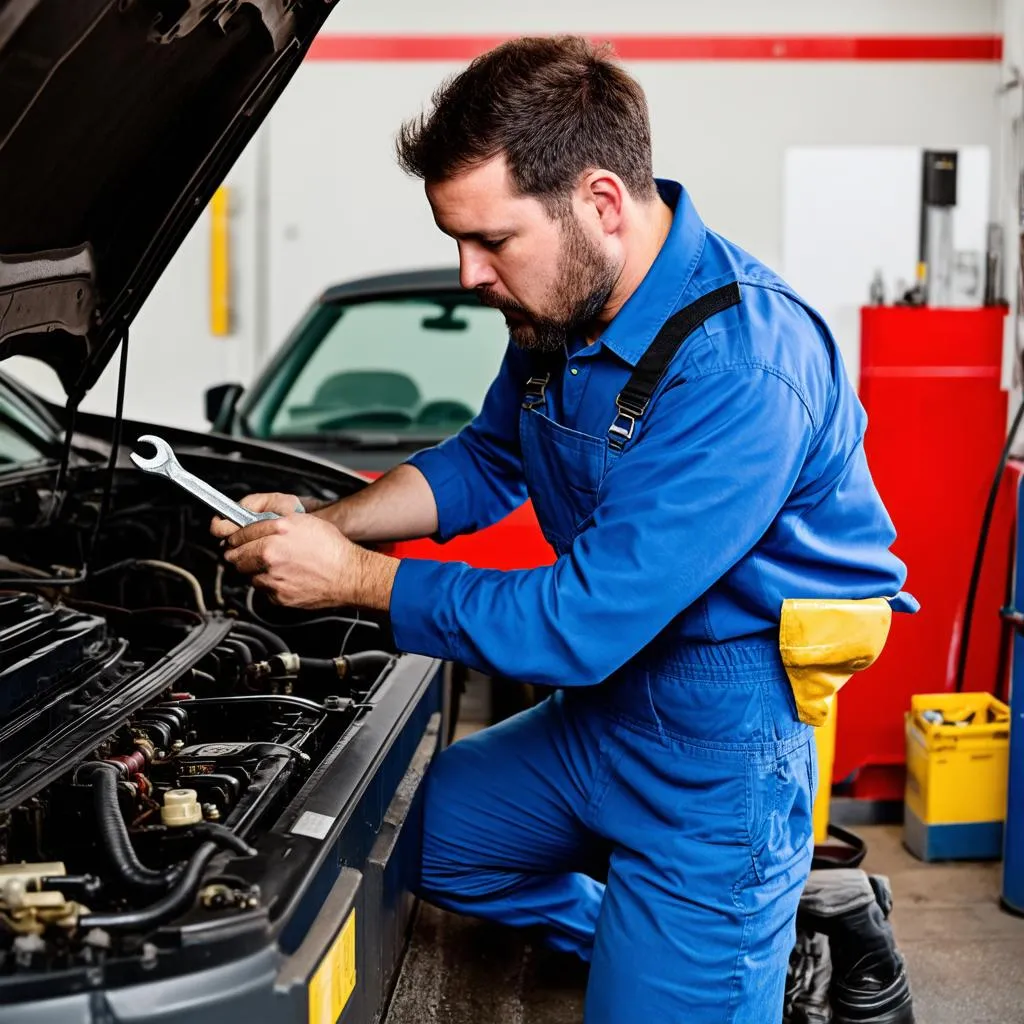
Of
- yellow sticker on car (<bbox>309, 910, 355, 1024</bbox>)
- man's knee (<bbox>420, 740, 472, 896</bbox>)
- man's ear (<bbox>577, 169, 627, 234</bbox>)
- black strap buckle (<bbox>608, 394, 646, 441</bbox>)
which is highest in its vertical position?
man's ear (<bbox>577, 169, 627, 234</bbox>)

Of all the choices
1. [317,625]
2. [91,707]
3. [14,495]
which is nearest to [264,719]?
[91,707]

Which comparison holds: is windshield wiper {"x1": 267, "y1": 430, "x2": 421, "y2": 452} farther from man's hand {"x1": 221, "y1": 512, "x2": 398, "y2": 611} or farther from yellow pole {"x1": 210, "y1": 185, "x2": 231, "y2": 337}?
yellow pole {"x1": 210, "y1": 185, "x2": 231, "y2": 337}

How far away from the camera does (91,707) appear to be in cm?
202

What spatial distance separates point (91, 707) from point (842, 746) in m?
2.35

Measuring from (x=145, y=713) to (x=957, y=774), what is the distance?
86.1 inches

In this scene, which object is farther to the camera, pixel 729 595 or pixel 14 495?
pixel 14 495

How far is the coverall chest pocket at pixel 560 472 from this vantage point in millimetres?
2078

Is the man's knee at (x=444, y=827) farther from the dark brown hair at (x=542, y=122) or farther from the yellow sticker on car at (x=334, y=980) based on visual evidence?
the dark brown hair at (x=542, y=122)

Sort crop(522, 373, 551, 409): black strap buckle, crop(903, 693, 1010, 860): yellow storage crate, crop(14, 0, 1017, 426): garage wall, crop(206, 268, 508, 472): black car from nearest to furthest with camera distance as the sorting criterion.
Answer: crop(522, 373, 551, 409): black strap buckle
crop(903, 693, 1010, 860): yellow storage crate
crop(206, 268, 508, 472): black car
crop(14, 0, 1017, 426): garage wall

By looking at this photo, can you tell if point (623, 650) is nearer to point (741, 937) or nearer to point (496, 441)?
point (741, 937)

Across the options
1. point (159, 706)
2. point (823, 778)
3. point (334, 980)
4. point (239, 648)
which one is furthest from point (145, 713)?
point (823, 778)

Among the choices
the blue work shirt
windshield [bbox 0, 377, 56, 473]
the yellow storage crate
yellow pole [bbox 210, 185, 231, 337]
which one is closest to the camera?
the blue work shirt

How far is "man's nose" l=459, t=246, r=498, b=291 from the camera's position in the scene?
197 cm

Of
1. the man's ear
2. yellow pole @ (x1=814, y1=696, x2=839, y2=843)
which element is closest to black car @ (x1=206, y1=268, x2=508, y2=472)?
yellow pole @ (x1=814, y1=696, x2=839, y2=843)
